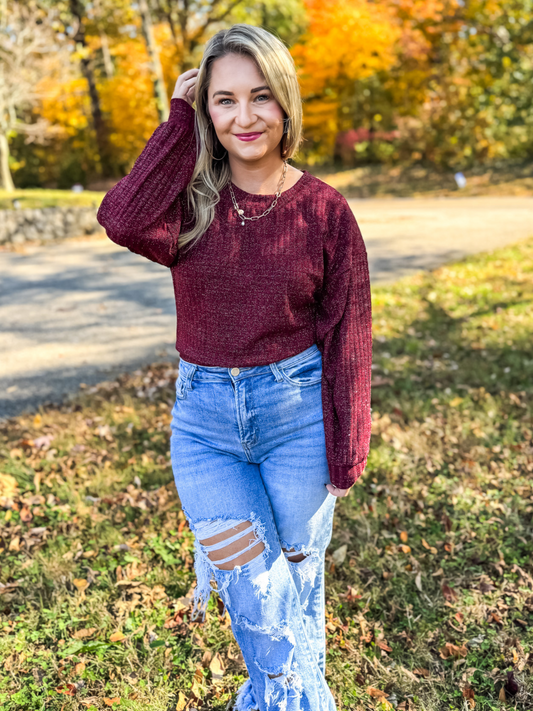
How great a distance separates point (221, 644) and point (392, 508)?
1374mm

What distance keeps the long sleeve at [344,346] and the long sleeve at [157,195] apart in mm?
499

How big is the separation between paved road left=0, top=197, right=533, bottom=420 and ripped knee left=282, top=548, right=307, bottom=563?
12.0 ft

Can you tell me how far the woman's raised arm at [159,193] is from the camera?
1.87 m

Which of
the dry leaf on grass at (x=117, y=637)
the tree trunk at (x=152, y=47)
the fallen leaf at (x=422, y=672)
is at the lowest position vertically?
the fallen leaf at (x=422, y=672)

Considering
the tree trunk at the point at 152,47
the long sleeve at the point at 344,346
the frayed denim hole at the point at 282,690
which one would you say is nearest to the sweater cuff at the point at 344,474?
the long sleeve at the point at 344,346

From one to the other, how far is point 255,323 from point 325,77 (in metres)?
27.9

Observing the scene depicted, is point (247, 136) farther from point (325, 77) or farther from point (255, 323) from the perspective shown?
point (325, 77)

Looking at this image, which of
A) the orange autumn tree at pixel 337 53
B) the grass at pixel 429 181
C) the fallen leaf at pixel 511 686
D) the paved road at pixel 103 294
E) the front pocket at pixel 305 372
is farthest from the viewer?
the orange autumn tree at pixel 337 53

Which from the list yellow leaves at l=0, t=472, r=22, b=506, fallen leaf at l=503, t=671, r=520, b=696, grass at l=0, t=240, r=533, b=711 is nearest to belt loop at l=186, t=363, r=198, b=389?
grass at l=0, t=240, r=533, b=711

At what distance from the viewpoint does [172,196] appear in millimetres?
1893

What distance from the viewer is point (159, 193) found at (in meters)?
1.89

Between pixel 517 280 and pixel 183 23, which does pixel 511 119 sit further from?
pixel 517 280

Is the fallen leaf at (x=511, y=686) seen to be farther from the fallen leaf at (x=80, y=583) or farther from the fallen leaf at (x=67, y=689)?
the fallen leaf at (x=80, y=583)

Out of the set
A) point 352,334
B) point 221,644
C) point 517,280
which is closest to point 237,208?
point 352,334
